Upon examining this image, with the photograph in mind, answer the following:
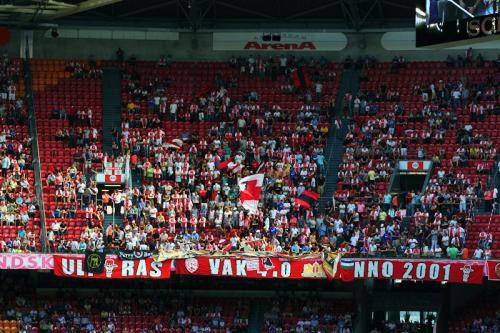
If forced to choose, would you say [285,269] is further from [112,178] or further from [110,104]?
[110,104]

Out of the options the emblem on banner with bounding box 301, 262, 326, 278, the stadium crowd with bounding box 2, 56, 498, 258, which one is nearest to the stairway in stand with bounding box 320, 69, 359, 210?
the stadium crowd with bounding box 2, 56, 498, 258

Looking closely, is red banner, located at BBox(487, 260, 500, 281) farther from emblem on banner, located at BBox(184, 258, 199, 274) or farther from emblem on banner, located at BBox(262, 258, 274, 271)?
emblem on banner, located at BBox(184, 258, 199, 274)

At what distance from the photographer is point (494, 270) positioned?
1720 inches

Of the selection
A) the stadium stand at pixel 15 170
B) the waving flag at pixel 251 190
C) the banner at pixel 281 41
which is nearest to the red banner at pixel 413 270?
the waving flag at pixel 251 190

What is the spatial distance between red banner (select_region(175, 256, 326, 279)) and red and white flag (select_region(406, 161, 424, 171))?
28.7 ft

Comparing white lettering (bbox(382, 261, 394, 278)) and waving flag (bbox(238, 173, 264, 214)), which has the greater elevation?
waving flag (bbox(238, 173, 264, 214))

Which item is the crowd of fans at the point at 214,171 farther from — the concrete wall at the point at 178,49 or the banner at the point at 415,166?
the banner at the point at 415,166

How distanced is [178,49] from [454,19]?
35.1m

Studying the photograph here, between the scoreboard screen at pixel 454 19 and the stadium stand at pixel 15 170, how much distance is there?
25449mm

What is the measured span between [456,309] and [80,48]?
2407 cm

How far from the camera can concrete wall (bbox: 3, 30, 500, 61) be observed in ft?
189

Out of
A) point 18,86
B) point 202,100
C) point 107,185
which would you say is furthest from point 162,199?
point 18,86

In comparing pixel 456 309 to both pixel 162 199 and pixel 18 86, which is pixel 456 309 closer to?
pixel 162 199

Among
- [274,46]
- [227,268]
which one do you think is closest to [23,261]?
[227,268]
